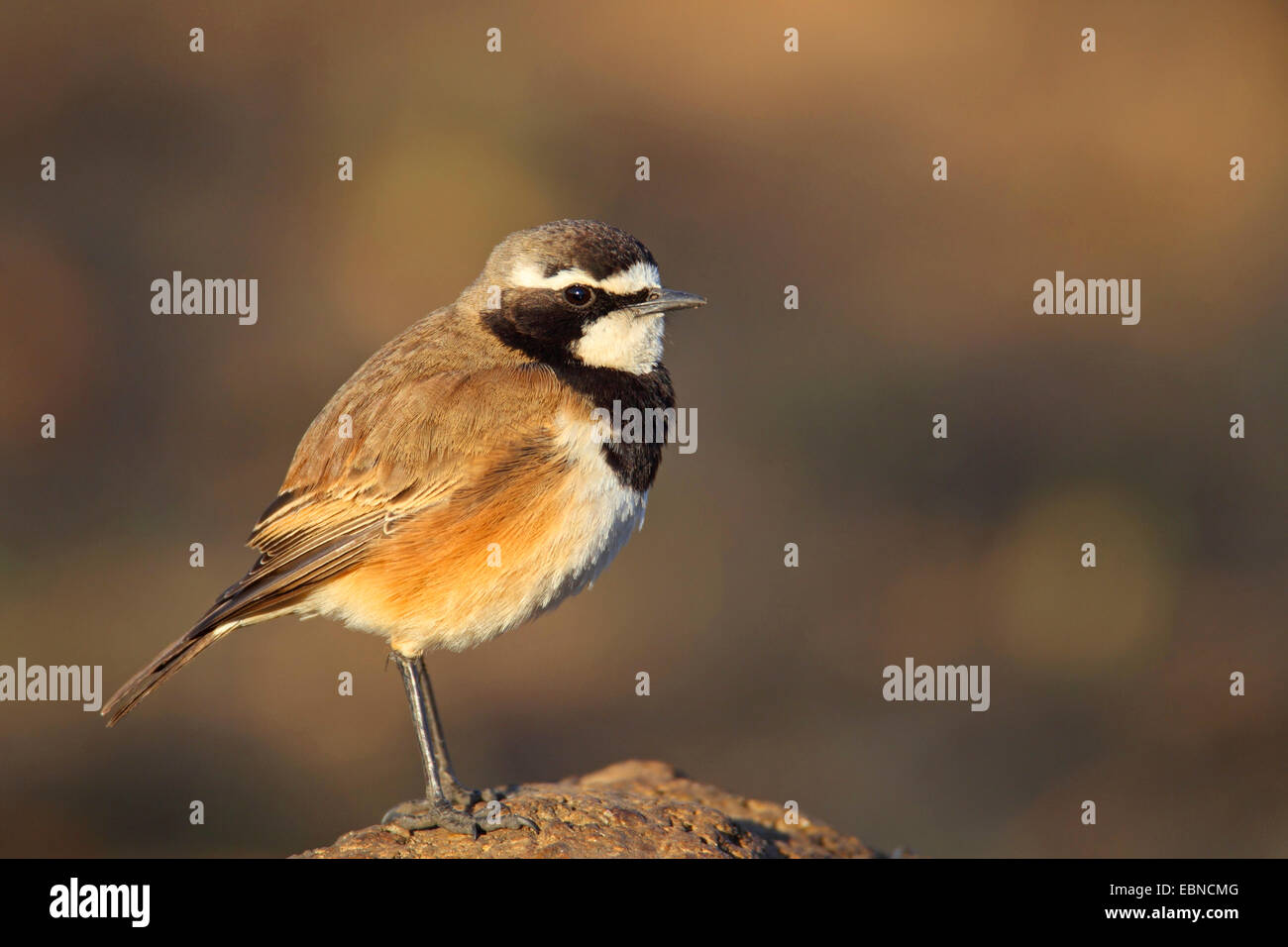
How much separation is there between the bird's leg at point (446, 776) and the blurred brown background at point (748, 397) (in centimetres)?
616

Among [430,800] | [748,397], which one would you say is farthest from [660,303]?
[748,397]

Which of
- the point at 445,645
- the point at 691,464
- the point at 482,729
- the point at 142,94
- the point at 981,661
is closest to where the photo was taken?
the point at 445,645

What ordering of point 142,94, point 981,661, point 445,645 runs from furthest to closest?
point 142,94 < point 981,661 < point 445,645

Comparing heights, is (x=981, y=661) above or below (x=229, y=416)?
below

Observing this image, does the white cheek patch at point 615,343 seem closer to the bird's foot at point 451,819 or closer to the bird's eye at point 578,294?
the bird's eye at point 578,294

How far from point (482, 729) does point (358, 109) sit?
36.1 feet

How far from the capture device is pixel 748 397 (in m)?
18.4

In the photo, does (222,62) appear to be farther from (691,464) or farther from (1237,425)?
(1237,425)

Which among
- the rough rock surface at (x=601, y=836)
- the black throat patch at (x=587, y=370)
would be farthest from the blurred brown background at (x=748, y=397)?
the black throat patch at (x=587, y=370)

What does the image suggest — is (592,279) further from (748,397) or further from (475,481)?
(748,397)

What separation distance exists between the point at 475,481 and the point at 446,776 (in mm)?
1689

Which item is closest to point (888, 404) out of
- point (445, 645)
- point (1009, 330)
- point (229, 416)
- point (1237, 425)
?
point (1009, 330)

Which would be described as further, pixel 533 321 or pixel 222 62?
pixel 222 62

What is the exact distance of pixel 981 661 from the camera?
16.7 metres
